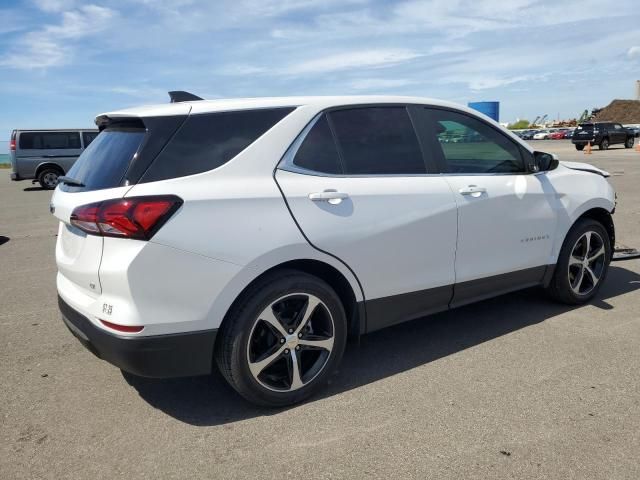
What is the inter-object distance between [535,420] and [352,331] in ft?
3.78

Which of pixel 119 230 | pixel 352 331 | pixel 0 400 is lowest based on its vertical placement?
pixel 0 400

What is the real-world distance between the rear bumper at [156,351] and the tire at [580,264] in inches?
120

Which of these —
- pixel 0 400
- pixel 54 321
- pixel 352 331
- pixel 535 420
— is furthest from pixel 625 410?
pixel 54 321

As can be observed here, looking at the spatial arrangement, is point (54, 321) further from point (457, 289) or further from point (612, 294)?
point (612, 294)

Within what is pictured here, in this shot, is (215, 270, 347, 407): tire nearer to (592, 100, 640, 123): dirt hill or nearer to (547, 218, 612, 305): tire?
(547, 218, 612, 305): tire

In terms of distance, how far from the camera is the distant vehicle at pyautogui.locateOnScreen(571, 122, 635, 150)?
33062 mm

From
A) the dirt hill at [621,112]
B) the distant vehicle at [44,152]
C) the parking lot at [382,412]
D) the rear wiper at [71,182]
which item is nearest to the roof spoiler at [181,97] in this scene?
the rear wiper at [71,182]

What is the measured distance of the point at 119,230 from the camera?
2650 mm

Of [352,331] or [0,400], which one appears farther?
[352,331]

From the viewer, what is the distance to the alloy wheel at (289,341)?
301 centimetres

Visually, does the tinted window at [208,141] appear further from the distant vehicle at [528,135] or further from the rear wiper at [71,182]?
the distant vehicle at [528,135]

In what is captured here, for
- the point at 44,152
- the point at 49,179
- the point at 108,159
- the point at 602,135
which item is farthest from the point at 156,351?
the point at 602,135

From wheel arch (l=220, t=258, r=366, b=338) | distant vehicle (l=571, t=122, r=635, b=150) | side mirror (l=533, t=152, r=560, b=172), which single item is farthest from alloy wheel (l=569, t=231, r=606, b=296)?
distant vehicle (l=571, t=122, r=635, b=150)

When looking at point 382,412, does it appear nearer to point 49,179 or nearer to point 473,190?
point 473,190
